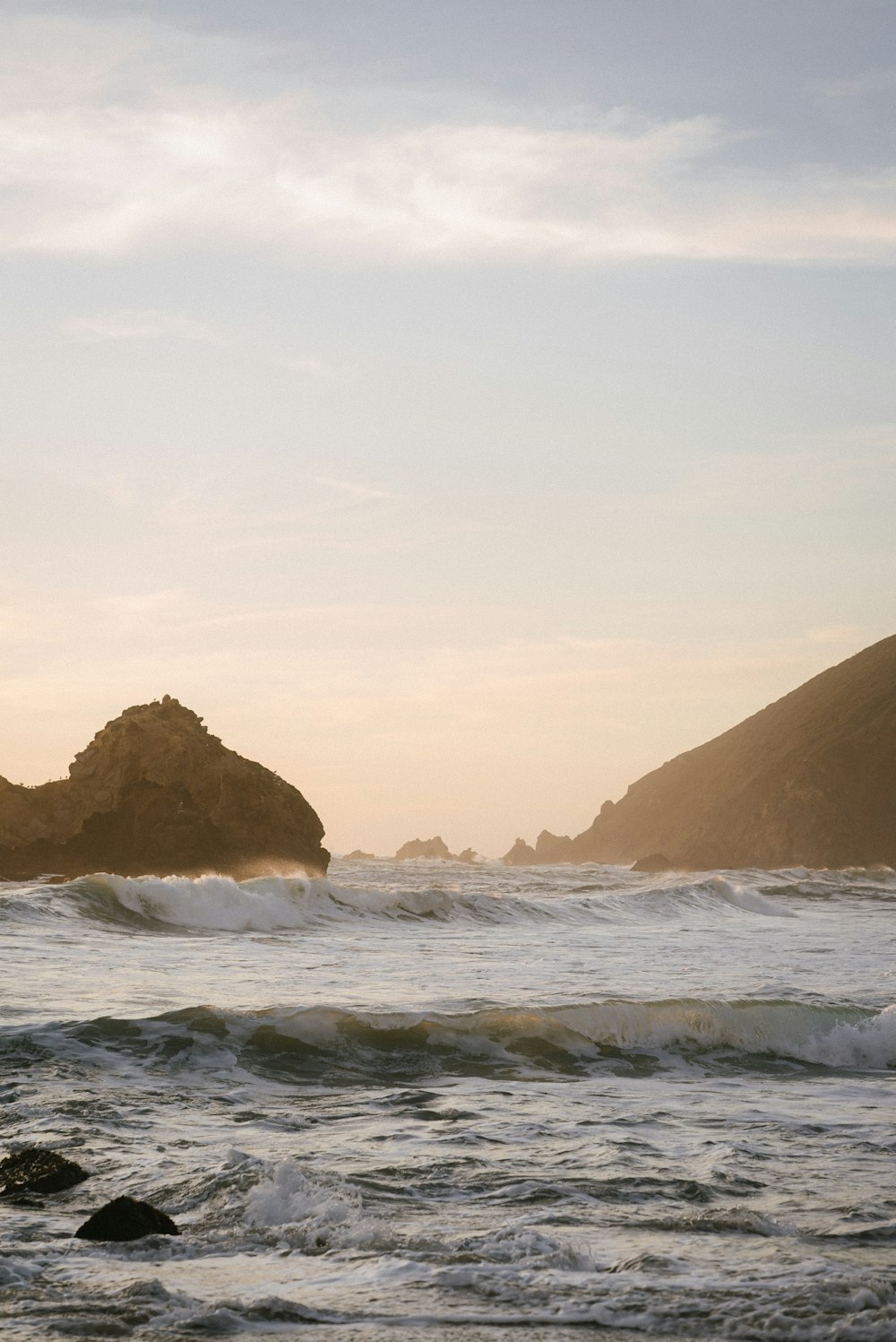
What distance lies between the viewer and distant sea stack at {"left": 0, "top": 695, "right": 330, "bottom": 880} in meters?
42.9

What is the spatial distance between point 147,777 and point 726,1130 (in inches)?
1527

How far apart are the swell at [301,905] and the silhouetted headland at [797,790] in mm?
70674

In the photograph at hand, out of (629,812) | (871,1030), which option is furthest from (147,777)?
(629,812)

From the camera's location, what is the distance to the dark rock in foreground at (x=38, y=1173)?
233 inches

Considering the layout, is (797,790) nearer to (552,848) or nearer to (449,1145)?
(552,848)

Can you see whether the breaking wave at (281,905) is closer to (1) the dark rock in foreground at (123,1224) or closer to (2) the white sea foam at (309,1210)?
(2) the white sea foam at (309,1210)

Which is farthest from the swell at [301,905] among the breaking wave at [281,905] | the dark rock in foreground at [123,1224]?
the dark rock in foreground at [123,1224]

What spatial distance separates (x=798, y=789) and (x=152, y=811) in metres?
90.2

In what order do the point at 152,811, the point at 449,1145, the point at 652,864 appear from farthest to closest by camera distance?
the point at 652,864, the point at 152,811, the point at 449,1145

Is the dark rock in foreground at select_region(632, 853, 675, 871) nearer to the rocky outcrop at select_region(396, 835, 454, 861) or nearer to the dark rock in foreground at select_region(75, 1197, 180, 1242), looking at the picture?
the rocky outcrop at select_region(396, 835, 454, 861)

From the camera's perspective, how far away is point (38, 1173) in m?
6.02

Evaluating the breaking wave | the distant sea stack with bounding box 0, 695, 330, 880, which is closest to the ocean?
the breaking wave

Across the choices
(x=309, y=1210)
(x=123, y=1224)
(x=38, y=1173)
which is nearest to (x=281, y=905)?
A: (x=38, y=1173)

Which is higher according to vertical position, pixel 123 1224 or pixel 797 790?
pixel 797 790
